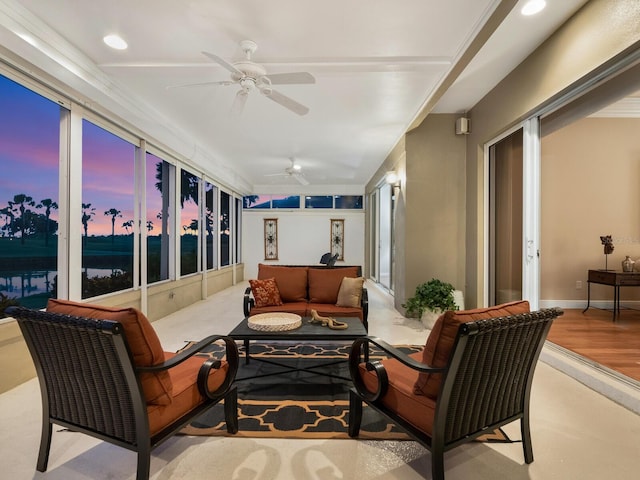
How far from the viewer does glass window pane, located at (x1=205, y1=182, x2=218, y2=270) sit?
744cm

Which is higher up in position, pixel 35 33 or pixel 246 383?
pixel 35 33

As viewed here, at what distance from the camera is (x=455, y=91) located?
432 centimetres

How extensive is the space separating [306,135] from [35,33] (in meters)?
3.67

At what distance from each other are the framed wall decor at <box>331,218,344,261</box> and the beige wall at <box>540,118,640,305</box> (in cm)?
633

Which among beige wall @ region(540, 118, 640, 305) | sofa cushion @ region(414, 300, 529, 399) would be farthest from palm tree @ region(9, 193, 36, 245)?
beige wall @ region(540, 118, 640, 305)

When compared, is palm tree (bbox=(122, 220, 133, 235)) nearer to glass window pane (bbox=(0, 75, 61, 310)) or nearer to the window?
glass window pane (bbox=(0, 75, 61, 310))

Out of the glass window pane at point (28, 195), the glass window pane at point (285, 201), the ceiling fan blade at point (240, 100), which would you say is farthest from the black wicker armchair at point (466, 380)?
the glass window pane at point (285, 201)

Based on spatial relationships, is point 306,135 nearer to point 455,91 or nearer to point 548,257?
point 455,91

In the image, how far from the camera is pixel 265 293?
3949 mm

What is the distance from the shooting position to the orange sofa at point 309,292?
12.3 ft

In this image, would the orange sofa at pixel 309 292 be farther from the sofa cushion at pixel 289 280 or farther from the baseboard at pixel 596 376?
the baseboard at pixel 596 376

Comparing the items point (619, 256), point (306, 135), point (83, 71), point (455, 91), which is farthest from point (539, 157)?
point (83, 71)

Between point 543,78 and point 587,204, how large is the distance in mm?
2670

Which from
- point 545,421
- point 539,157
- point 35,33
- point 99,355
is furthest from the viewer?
point 539,157
